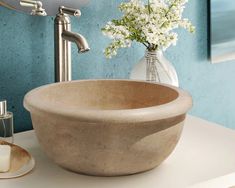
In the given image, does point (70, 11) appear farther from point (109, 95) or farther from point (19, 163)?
point (19, 163)

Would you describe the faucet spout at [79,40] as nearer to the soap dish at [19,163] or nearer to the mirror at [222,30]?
the soap dish at [19,163]

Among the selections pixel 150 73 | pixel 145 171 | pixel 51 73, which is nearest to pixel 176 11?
pixel 150 73

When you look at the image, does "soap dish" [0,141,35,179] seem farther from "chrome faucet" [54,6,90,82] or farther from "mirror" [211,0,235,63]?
"mirror" [211,0,235,63]

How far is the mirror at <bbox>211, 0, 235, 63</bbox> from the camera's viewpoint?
5.85 ft

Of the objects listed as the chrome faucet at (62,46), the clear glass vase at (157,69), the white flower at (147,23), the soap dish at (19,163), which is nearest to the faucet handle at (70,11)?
the chrome faucet at (62,46)

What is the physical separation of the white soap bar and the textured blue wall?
322 mm

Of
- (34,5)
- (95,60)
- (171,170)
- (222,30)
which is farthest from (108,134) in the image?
(222,30)

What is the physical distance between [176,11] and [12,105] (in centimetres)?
53

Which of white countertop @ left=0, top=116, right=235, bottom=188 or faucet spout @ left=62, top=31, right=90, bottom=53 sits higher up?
faucet spout @ left=62, top=31, right=90, bottom=53

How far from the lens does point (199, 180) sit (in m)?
1.05

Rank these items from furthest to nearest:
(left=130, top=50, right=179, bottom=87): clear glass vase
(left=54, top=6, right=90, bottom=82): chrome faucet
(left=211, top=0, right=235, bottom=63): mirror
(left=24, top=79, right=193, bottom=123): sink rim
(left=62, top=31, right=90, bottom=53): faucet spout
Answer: (left=211, top=0, right=235, bottom=63): mirror → (left=130, top=50, right=179, bottom=87): clear glass vase → (left=54, top=6, right=90, bottom=82): chrome faucet → (left=62, top=31, right=90, bottom=53): faucet spout → (left=24, top=79, right=193, bottom=123): sink rim

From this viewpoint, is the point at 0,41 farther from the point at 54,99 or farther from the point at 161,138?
the point at 161,138

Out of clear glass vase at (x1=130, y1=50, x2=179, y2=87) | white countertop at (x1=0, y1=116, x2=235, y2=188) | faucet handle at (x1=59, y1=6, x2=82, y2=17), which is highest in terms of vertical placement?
faucet handle at (x1=59, y1=6, x2=82, y2=17)

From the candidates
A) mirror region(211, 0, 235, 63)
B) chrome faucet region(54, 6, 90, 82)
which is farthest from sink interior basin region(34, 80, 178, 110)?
mirror region(211, 0, 235, 63)
